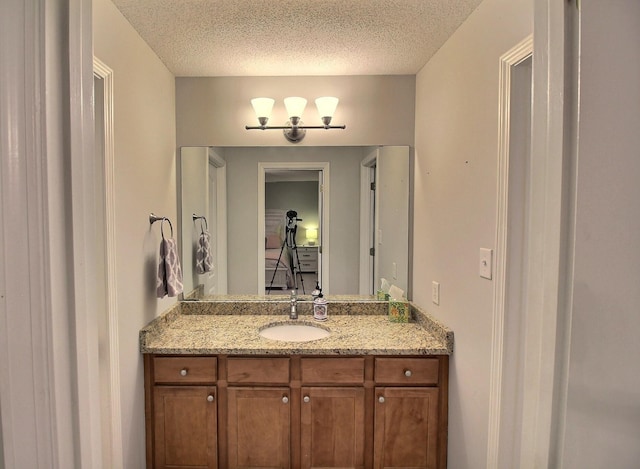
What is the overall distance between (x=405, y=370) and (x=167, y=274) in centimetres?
134

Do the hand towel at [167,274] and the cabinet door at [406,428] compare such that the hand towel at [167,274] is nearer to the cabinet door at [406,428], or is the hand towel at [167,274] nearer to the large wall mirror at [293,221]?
the large wall mirror at [293,221]

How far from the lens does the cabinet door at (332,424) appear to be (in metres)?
1.86

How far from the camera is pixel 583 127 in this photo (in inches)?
16.9

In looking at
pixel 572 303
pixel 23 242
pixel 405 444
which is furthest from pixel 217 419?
pixel 572 303

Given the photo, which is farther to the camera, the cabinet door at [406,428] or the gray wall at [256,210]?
the gray wall at [256,210]

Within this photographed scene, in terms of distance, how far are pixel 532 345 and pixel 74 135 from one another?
0.67 meters

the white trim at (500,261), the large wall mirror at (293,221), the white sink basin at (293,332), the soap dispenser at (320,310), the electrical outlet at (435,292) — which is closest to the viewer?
the white trim at (500,261)

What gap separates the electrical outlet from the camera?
6.35ft

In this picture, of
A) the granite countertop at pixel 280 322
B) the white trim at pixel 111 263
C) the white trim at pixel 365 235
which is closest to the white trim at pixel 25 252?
the white trim at pixel 111 263

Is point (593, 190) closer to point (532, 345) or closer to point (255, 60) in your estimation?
point (532, 345)

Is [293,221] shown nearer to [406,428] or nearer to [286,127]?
[286,127]

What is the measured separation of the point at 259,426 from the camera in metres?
1.87

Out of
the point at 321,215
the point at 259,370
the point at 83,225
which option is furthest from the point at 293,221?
the point at 83,225

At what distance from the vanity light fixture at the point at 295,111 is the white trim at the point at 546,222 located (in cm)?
178
